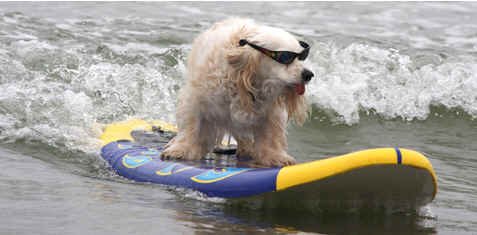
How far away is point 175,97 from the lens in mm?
9703

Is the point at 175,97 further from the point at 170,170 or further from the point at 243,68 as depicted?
the point at 243,68

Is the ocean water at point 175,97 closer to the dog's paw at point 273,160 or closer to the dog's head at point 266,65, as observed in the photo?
the dog's paw at point 273,160

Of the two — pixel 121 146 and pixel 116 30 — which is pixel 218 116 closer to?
pixel 121 146

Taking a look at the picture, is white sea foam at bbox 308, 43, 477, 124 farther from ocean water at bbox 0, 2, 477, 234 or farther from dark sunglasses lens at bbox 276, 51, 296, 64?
dark sunglasses lens at bbox 276, 51, 296, 64

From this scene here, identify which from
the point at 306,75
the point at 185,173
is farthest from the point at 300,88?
the point at 185,173

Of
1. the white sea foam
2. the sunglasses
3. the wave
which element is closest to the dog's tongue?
the sunglasses

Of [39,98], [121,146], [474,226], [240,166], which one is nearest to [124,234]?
[240,166]

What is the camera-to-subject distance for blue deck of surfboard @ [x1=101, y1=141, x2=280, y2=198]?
4.98m

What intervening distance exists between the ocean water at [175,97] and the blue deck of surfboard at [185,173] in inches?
3.6

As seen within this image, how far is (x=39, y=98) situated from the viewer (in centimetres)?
854

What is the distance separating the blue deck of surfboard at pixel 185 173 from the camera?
16.3ft

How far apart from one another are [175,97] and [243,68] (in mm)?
4245

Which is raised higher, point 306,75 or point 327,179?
point 306,75

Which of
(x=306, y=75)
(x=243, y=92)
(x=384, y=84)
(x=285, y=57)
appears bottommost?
(x=384, y=84)
